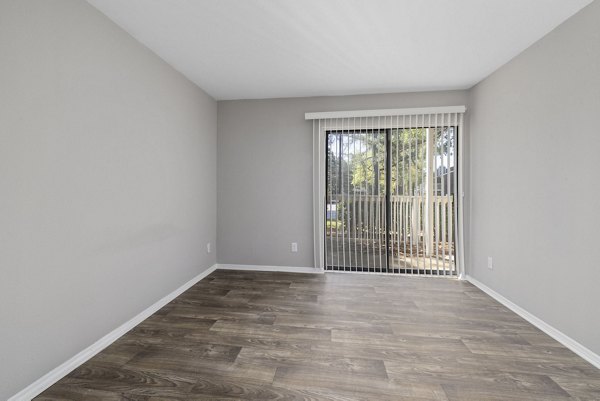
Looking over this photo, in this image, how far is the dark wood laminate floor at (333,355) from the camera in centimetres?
159

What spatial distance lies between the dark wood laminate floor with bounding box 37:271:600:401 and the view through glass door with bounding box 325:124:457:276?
80cm

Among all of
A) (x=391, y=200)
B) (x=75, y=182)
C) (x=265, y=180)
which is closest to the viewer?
(x=75, y=182)

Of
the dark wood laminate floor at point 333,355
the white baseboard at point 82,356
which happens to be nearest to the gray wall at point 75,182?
the white baseboard at point 82,356

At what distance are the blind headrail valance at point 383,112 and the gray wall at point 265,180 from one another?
0.50 feet

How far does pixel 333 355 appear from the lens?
1928 mm

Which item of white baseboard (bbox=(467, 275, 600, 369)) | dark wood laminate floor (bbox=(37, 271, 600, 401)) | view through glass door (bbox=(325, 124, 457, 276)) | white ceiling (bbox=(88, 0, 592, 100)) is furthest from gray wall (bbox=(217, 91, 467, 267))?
white baseboard (bbox=(467, 275, 600, 369))

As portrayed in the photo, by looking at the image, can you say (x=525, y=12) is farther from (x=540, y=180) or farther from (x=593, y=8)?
(x=540, y=180)

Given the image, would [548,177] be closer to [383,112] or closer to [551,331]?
[551,331]

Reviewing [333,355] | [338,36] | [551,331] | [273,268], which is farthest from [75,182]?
[551,331]

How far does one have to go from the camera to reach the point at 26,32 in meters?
1.50

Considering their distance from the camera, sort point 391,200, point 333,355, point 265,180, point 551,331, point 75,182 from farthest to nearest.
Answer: point 265,180
point 391,200
point 551,331
point 333,355
point 75,182

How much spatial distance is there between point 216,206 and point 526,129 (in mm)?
3711

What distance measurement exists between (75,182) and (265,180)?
2324mm

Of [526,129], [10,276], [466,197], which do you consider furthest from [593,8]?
[10,276]
